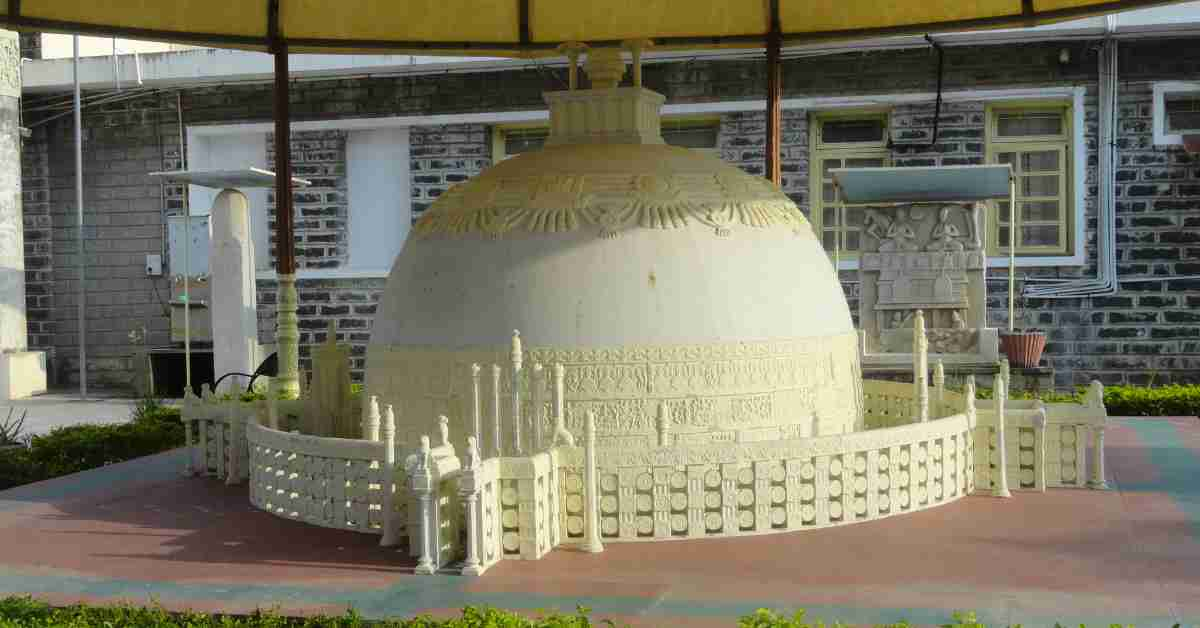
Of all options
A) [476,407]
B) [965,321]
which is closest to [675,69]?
[965,321]

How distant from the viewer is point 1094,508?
391 inches

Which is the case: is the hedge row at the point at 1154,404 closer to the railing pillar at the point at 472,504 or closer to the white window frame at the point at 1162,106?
the white window frame at the point at 1162,106

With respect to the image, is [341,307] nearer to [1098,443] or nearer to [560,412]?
[560,412]

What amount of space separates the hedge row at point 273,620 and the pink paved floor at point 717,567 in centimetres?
29

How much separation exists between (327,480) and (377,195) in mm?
13944

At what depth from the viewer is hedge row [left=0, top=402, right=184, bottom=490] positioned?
42.4 ft

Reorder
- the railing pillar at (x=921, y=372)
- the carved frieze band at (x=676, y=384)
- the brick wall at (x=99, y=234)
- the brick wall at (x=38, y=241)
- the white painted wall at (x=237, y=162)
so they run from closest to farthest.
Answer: the carved frieze band at (x=676, y=384), the railing pillar at (x=921, y=372), the white painted wall at (x=237, y=162), the brick wall at (x=99, y=234), the brick wall at (x=38, y=241)

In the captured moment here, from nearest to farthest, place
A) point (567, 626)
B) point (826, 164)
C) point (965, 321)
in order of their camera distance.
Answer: point (567, 626)
point (965, 321)
point (826, 164)

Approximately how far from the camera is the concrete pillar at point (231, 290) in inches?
794

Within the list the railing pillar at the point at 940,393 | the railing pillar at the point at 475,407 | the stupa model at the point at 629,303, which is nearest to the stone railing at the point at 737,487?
the stupa model at the point at 629,303

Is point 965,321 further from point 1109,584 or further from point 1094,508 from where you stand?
point 1109,584

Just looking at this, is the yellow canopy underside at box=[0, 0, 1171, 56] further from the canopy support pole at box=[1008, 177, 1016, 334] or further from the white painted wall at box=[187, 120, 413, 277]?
the white painted wall at box=[187, 120, 413, 277]

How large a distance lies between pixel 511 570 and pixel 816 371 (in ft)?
11.3

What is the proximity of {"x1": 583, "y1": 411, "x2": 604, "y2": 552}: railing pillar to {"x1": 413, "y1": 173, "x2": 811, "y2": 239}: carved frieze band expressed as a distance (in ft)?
6.40
